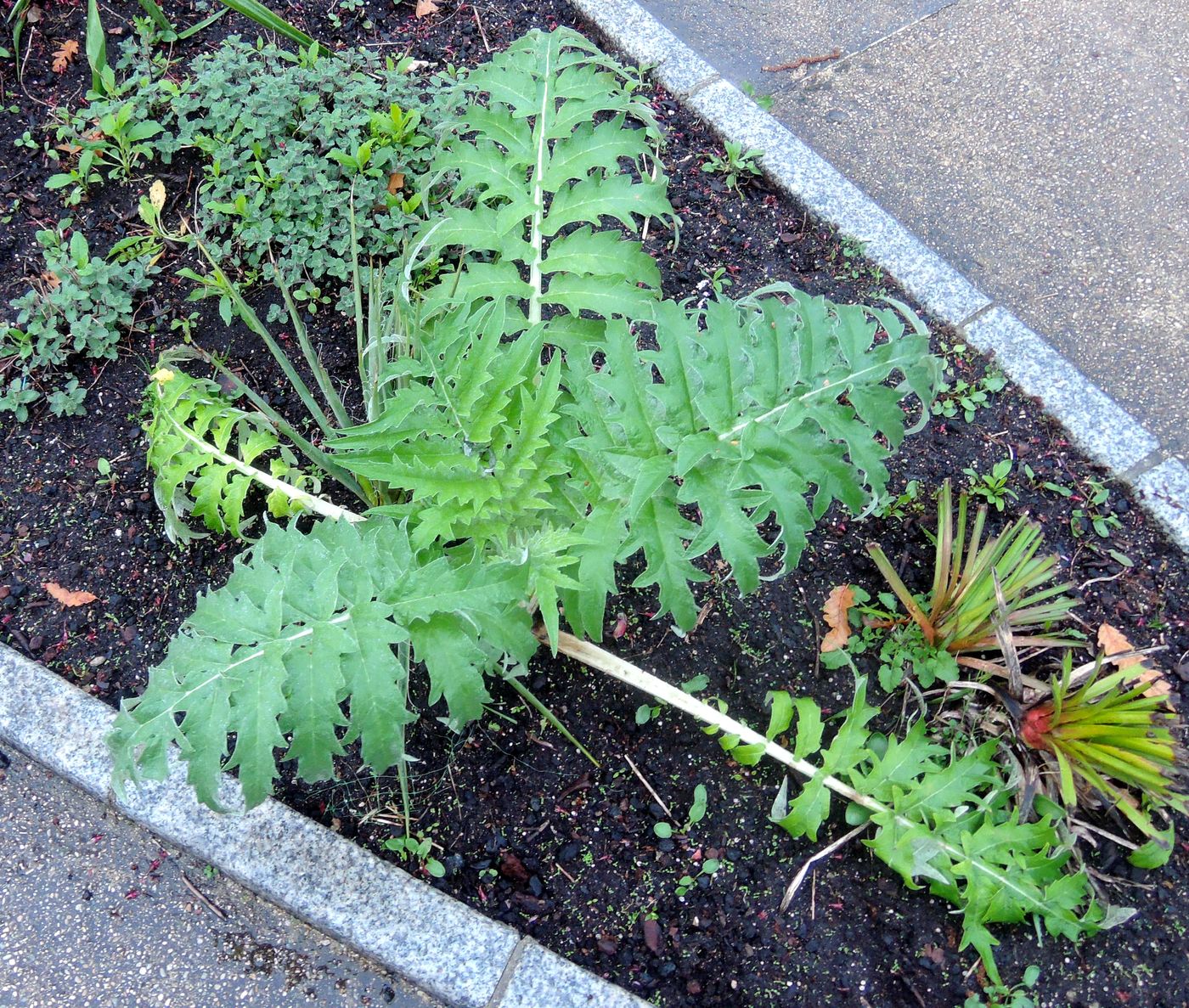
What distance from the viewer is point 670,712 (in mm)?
2418

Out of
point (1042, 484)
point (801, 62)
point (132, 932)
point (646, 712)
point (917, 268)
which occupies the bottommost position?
point (132, 932)

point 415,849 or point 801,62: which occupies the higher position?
point 801,62

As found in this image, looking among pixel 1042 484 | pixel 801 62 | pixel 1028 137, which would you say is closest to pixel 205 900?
pixel 1042 484

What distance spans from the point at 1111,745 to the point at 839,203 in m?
2.00

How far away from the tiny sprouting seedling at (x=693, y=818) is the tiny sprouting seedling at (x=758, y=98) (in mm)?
2590

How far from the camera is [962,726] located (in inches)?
92.7

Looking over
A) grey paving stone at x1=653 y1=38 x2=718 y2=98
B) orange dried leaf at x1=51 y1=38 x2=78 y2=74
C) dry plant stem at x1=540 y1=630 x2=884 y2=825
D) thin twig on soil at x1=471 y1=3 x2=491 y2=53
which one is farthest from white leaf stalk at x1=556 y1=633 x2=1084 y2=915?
orange dried leaf at x1=51 y1=38 x2=78 y2=74

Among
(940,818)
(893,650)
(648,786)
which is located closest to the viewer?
(940,818)

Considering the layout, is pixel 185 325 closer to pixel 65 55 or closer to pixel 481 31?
pixel 65 55

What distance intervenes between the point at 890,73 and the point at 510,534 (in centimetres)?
293

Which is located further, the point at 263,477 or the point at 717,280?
the point at 717,280

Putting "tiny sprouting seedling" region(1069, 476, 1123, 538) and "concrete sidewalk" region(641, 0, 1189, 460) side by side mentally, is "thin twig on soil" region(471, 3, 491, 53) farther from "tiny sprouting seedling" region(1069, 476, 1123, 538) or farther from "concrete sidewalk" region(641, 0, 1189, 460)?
"tiny sprouting seedling" region(1069, 476, 1123, 538)

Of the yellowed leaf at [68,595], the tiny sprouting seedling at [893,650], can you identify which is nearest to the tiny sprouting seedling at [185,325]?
the yellowed leaf at [68,595]

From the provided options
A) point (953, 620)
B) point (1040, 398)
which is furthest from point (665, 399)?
point (1040, 398)
